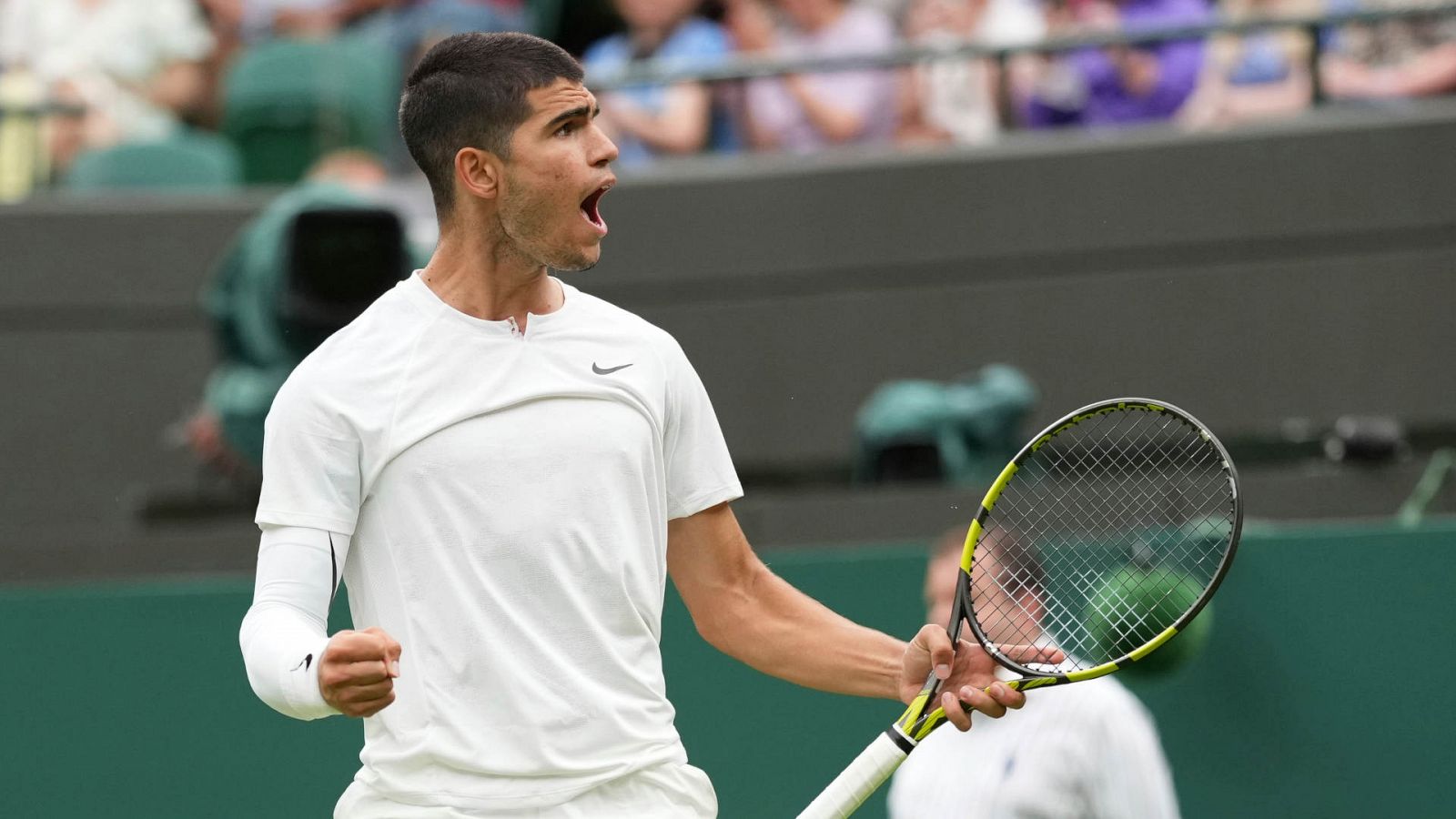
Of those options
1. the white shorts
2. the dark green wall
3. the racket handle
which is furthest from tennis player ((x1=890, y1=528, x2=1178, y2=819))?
the white shorts

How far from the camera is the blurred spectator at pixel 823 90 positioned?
6961 mm

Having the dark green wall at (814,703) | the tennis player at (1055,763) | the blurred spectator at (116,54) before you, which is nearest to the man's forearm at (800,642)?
the tennis player at (1055,763)

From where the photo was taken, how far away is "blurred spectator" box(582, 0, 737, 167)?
705 centimetres

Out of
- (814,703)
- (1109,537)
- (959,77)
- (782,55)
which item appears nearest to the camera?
(1109,537)

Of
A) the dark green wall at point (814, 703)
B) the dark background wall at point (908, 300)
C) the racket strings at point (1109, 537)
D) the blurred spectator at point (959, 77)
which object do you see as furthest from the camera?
the blurred spectator at point (959, 77)

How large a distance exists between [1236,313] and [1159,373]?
301 mm

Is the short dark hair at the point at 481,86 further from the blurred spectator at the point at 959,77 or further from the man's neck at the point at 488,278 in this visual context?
the blurred spectator at the point at 959,77

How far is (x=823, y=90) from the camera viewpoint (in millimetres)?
7004

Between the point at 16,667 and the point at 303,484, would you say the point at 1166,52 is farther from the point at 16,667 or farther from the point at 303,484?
the point at 303,484

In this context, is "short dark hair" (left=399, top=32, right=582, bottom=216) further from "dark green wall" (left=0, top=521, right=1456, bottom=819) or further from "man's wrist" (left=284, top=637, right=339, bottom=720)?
"dark green wall" (left=0, top=521, right=1456, bottom=819)

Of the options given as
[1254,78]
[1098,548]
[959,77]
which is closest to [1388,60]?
[1254,78]

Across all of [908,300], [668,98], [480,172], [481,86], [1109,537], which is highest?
[481,86]

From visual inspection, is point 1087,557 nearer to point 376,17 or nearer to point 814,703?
point 814,703

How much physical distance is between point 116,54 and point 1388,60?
451 cm
